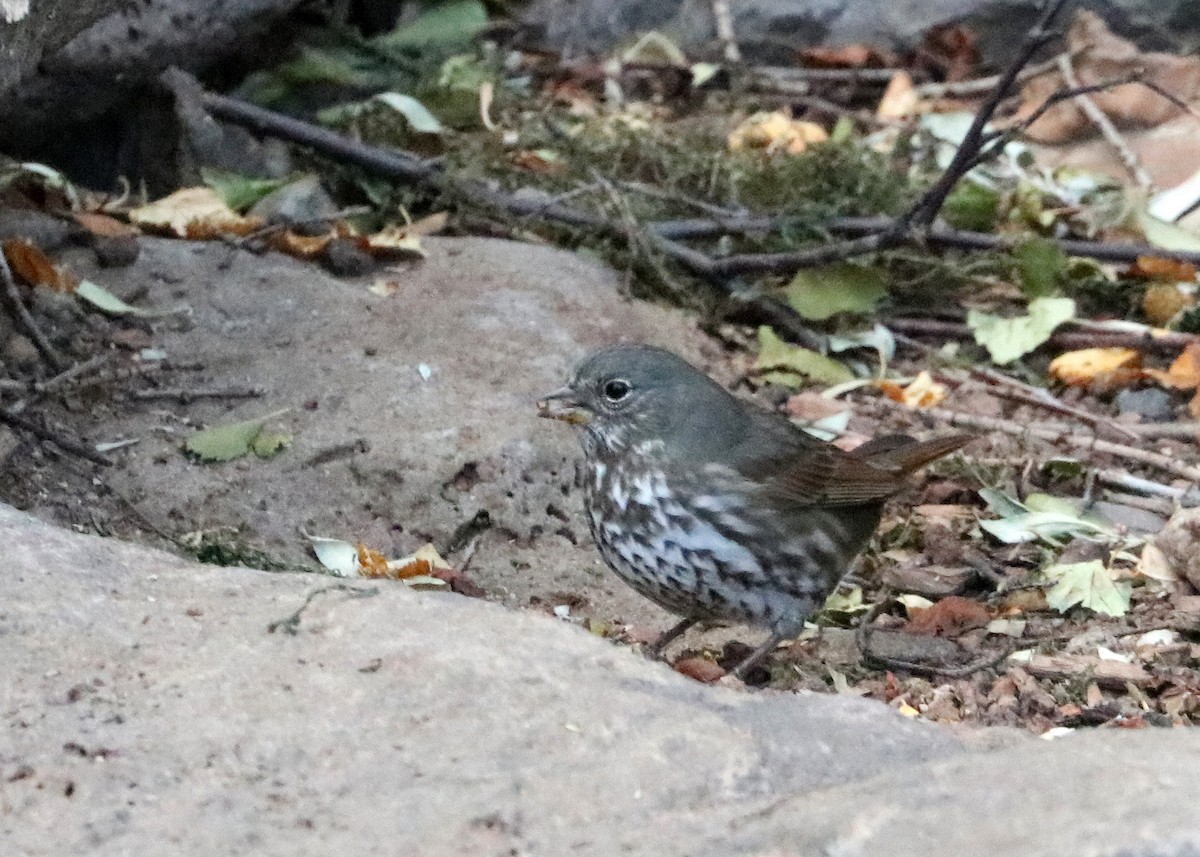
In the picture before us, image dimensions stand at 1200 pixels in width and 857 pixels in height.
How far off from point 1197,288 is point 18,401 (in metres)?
4.33

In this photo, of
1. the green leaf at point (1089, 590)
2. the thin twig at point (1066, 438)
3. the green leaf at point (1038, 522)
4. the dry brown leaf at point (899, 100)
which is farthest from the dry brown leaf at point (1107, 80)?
the green leaf at point (1089, 590)

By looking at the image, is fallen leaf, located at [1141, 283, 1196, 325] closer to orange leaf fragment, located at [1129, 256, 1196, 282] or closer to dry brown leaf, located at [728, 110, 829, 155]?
orange leaf fragment, located at [1129, 256, 1196, 282]

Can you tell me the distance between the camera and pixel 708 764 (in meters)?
2.52

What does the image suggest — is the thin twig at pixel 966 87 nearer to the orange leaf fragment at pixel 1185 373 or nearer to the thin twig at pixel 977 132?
the orange leaf fragment at pixel 1185 373

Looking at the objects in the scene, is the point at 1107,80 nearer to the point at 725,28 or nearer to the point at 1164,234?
the point at 1164,234

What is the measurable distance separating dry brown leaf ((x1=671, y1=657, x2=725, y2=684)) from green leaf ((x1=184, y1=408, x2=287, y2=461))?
5.16 ft

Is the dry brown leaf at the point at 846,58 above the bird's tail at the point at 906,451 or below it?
below

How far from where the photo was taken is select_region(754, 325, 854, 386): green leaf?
6113mm

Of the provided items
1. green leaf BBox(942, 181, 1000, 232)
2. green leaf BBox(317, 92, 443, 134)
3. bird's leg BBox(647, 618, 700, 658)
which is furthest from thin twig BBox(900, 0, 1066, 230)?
green leaf BBox(317, 92, 443, 134)

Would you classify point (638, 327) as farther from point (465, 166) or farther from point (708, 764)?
point (708, 764)

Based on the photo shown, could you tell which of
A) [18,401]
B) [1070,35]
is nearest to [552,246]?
[18,401]

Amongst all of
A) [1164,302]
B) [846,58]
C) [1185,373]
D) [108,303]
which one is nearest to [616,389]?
[108,303]

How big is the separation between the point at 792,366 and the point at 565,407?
5.79 ft

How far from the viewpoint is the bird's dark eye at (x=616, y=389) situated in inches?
175
